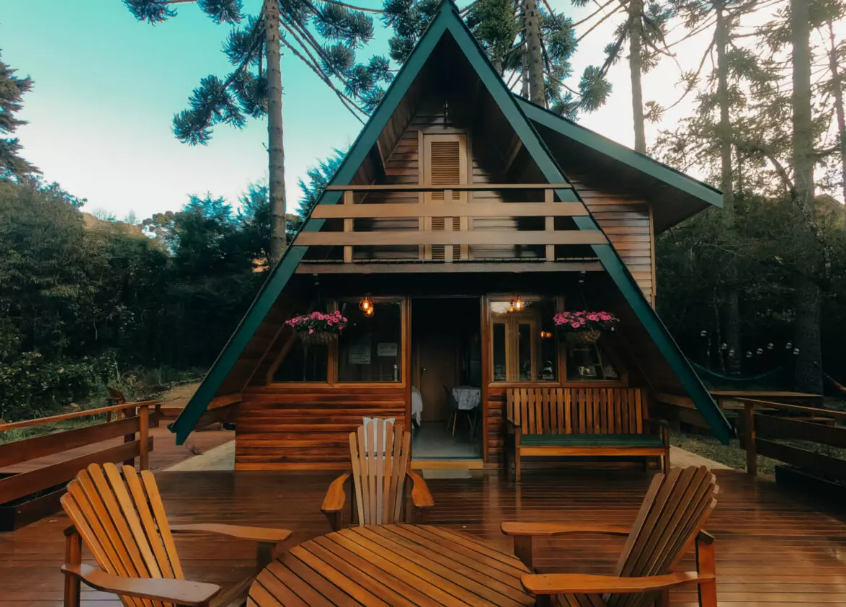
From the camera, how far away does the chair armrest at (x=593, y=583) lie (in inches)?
64.5

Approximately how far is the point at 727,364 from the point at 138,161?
124ft

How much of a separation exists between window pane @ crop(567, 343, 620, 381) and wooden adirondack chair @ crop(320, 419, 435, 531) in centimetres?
365

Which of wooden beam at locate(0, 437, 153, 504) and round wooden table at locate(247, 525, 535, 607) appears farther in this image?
wooden beam at locate(0, 437, 153, 504)

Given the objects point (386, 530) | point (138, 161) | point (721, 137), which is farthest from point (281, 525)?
point (138, 161)

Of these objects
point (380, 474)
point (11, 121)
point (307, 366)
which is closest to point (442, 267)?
point (307, 366)

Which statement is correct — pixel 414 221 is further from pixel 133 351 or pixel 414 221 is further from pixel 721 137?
pixel 133 351

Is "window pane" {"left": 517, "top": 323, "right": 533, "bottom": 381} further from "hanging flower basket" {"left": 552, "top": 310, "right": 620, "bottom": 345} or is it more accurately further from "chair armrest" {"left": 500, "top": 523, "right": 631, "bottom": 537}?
"chair armrest" {"left": 500, "top": 523, "right": 631, "bottom": 537}

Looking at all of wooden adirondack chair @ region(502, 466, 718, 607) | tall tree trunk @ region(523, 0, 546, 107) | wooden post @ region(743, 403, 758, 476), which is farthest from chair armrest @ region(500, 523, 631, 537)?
tall tree trunk @ region(523, 0, 546, 107)

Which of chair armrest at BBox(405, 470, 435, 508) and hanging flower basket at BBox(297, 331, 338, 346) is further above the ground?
hanging flower basket at BBox(297, 331, 338, 346)

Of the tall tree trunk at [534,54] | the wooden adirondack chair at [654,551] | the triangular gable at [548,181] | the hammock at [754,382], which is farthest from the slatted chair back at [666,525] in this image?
the hammock at [754,382]

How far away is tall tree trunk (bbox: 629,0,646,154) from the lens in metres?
11.9

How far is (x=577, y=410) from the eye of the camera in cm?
593

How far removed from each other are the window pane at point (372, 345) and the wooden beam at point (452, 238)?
53.5 inches

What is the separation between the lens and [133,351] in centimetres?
1590
